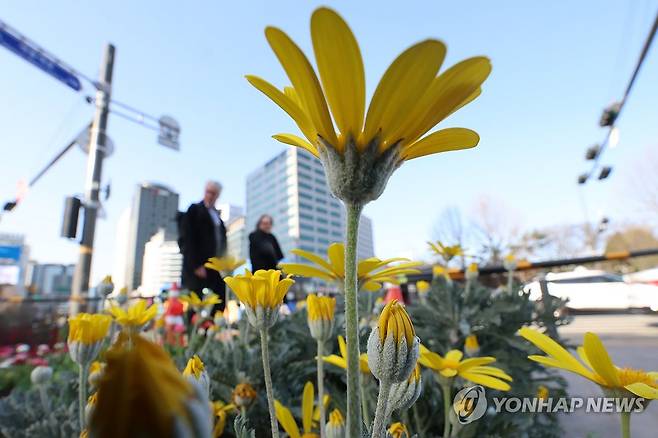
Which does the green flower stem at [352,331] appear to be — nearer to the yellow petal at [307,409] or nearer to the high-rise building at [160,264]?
the yellow petal at [307,409]

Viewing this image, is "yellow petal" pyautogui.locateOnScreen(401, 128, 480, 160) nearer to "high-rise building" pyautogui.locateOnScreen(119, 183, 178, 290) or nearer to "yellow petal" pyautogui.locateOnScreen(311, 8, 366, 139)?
"yellow petal" pyautogui.locateOnScreen(311, 8, 366, 139)

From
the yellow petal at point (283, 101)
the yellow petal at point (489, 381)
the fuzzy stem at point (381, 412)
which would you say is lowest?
the yellow petal at point (489, 381)

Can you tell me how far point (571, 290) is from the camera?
40.0 feet

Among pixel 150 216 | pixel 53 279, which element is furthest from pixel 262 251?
pixel 53 279

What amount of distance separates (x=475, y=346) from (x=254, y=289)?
842mm

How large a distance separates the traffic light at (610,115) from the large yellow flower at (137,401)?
8.81m

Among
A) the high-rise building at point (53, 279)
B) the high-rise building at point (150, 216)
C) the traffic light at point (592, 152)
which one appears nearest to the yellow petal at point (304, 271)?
the high-rise building at point (150, 216)

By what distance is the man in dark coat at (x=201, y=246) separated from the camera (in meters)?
2.76

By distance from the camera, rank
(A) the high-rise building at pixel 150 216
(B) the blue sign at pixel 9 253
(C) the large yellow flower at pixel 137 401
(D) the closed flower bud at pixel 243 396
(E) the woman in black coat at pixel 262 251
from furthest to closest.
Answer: (B) the blue sign at pixel 9 253, (A) the high-rise building at pixel 150 216, (E) the woman in black coat at pixel 262 251, (D) the closed flower bud at pixel 243 396, (C) the large yellow flower at pixel 137 401

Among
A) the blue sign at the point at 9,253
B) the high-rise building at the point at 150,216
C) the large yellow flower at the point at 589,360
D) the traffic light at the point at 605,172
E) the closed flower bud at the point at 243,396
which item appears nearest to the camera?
the large yellow flower at the point at 589,360

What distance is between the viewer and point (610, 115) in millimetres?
7055

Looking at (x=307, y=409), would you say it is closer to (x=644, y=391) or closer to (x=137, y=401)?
(x=644, y=391)

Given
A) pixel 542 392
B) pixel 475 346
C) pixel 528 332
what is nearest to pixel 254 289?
pixel 528 332

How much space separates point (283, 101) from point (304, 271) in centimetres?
29
